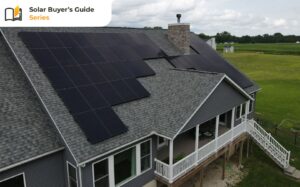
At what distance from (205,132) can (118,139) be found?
345 inches

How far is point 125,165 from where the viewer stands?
38.5 feet

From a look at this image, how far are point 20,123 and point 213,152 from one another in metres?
10.3

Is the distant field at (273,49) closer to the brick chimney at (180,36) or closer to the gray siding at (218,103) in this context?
the brick chimney at (180,36)

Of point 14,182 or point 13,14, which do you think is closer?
point 14,182

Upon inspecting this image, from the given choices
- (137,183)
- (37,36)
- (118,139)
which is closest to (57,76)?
(37,36)

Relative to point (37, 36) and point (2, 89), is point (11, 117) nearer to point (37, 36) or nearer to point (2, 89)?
point (2, 89)

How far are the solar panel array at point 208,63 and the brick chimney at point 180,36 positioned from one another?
1044 millimetres

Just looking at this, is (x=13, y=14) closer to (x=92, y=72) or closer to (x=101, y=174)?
(x=92, y=72)

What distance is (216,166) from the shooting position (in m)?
18.5

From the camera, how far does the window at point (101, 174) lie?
10.5 metres

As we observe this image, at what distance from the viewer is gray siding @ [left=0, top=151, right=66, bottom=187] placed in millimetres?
9129

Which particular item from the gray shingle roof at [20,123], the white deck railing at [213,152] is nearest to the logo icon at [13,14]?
the gray shingle roof at [20,123]

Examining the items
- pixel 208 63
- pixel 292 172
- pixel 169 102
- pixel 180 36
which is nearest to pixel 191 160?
pixel 169 102

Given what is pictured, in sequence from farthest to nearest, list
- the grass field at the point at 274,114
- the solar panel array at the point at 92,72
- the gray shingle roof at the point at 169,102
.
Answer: the grass field at the point at 274,114
the gray shingle roof at the point at 169,102
the solar panel array at the point at 92,72
